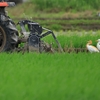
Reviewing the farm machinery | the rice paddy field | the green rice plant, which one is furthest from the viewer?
the green rice plant

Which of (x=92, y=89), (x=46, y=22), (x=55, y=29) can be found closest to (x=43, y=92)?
(x=92, y=89)

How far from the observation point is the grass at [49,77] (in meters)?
5.24

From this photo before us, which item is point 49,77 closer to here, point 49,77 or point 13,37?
point 49,77

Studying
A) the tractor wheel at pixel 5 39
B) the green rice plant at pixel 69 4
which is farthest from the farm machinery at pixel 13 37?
the green rice plant at pixel 69 4

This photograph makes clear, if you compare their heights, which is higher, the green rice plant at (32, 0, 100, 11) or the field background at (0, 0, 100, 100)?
the field background at (0, 0, 100, 100)

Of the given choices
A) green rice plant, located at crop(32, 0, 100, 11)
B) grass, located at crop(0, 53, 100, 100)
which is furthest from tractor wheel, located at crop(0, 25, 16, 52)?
green rice plant, located at crop(32, 0, 100, 11)

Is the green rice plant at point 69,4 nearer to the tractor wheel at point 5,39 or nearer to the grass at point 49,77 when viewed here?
the tractor wheel at point 5,39

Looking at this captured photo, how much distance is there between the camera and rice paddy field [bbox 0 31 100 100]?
5.24 m

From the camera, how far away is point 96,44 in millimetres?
10438

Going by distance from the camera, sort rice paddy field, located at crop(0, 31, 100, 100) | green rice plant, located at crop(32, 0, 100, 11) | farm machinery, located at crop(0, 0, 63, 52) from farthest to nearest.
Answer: green rice plant, located at crop(32, 0, 100, 11) < farm machinery, located at crop(0, 0, 63, 52) < rice paddy field, located at crop(0, 31, 100, 100)

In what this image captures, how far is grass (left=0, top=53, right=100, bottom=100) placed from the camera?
5.24 m

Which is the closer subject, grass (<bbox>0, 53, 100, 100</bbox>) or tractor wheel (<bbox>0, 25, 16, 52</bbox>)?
grass (<bbox>0, 53, 100, 100</bbox>)

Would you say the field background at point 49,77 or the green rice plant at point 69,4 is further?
the green rice plant at point 69,4

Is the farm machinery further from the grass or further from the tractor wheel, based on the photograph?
the grass
